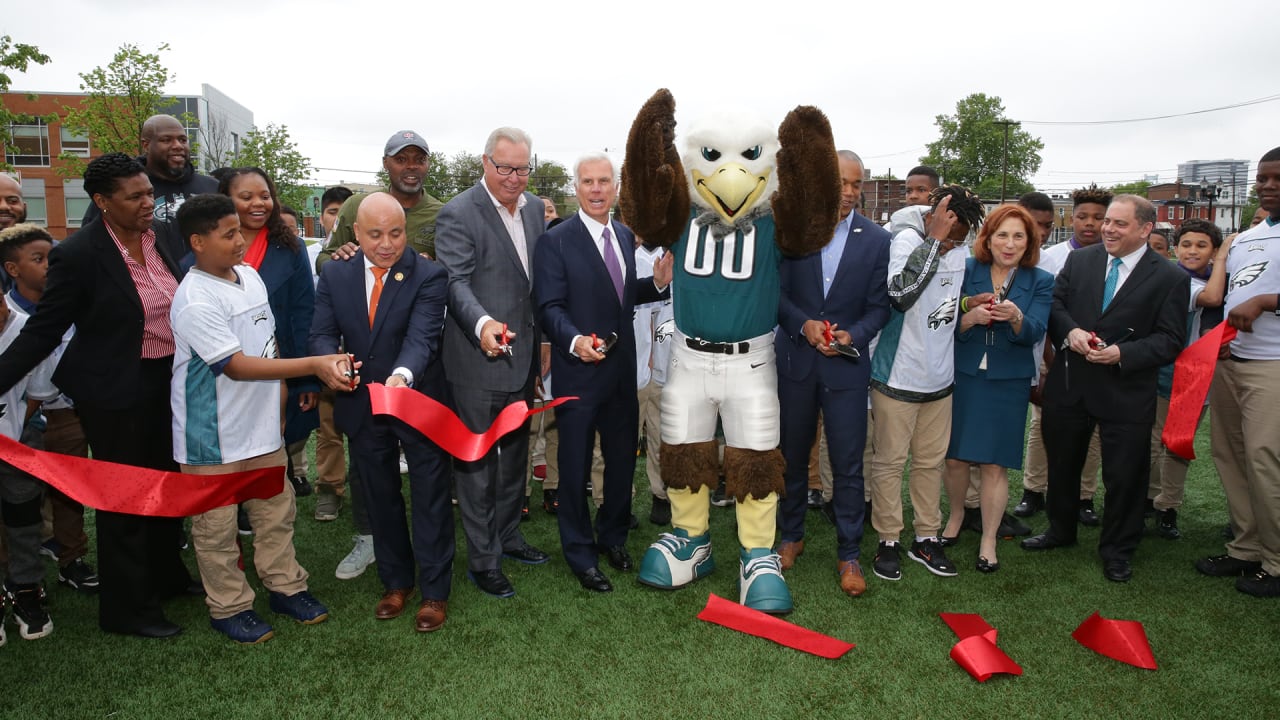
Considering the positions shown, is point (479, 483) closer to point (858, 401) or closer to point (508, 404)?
point (508, 404)

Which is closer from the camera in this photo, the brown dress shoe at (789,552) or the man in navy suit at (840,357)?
the man in navy suit at (840,357)

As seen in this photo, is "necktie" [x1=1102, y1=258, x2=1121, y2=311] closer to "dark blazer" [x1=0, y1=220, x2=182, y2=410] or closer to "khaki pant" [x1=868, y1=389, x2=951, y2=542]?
"khaki pant" [x1=868, y1=389, x2=951, y2=542]

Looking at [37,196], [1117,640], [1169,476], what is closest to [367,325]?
[1117,640]

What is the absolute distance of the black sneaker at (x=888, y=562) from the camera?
4176mm

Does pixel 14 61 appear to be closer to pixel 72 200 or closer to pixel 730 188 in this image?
pixel 730 188

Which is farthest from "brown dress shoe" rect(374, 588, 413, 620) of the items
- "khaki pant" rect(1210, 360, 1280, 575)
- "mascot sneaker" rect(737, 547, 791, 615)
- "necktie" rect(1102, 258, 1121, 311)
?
"khaki pant" rect(1210, 360, 1280, 575)

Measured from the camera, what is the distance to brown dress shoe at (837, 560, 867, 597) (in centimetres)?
398

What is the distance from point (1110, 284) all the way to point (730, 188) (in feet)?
7.63

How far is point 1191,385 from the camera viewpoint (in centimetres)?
416

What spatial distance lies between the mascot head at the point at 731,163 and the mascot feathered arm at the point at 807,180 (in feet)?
0.37

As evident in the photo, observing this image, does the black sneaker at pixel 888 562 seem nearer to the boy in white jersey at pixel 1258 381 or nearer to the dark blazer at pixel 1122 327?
the dark blazer at pixel 1122 327

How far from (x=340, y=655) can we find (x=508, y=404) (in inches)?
53.3

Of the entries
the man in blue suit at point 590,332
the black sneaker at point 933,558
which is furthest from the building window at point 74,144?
the black sneaker at point 933,558

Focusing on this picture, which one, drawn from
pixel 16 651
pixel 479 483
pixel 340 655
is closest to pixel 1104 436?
pixel 479 483
